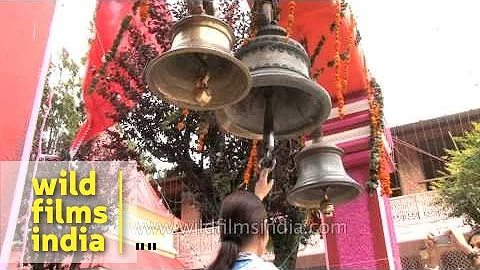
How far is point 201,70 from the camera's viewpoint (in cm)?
223

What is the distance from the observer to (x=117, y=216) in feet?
29.9

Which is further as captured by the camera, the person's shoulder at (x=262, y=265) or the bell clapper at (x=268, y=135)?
the bell clapper at (x=268, y=135)

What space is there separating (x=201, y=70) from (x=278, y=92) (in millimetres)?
663

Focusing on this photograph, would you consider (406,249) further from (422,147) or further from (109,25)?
(109,25)

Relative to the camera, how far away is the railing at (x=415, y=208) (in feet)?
44.0

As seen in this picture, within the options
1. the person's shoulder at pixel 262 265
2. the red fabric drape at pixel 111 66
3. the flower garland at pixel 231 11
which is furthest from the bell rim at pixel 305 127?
Result: the flower garland at pixel 231 11

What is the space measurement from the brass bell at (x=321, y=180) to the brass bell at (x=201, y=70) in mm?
1120

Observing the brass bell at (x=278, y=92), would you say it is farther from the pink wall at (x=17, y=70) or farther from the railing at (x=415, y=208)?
the railing at (x=415, y=208)

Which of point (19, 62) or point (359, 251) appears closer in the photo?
point (19, 62)

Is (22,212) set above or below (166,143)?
below

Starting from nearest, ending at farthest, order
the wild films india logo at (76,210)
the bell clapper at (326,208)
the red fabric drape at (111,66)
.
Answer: the bell clapper at (326,208) < the red fabric drape at (111,66) < the wild films india logo at (76,210)

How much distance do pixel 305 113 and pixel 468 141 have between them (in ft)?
34.7

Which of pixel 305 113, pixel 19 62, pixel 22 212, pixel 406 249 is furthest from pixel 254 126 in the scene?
pixel 406 249

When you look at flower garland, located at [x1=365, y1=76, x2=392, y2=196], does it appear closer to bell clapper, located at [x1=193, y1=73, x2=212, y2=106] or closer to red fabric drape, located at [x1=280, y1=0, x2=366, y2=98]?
red fabric drape, located at [x1=280, y1=0, x2=366, y2=98]
